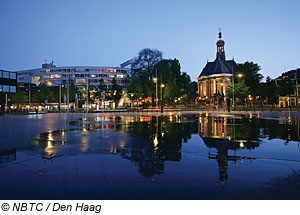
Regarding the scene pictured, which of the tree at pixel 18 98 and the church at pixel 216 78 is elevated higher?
the church at pixel 216 78

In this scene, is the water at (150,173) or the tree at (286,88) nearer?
the water at (150,173)

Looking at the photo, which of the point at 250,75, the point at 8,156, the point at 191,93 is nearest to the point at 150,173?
the point at 8,156

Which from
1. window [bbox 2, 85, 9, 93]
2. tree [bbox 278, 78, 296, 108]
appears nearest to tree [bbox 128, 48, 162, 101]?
window [bbox 2, 85, 9, 93]

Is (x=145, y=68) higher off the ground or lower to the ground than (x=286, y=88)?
higher

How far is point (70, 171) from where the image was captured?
6496 millimetres

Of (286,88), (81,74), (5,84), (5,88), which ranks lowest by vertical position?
(5,88)

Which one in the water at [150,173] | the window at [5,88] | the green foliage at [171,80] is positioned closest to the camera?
the water at [150,173]

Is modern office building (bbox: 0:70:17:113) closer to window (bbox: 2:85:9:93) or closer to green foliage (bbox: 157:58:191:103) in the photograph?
window (bbox: 2:85:9:93)

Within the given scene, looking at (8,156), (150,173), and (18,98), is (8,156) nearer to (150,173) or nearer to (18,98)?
(150,173)

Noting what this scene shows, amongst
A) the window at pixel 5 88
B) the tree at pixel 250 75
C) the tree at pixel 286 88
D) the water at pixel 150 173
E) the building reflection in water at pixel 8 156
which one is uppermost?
the tree at pixel 250 75

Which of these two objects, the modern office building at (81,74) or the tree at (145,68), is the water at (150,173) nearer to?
the tree at (145,68)

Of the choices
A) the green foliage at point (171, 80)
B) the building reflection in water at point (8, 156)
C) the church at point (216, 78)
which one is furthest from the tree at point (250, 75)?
the building reflection in water at point (8, 156)

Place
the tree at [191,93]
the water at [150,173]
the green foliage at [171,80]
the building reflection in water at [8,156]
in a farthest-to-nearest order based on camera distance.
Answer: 1. the tree at [191,93]
2. the green foliage at [171,80]
3. the building reflection in water at [8,156]
4. the water at [150,173]
